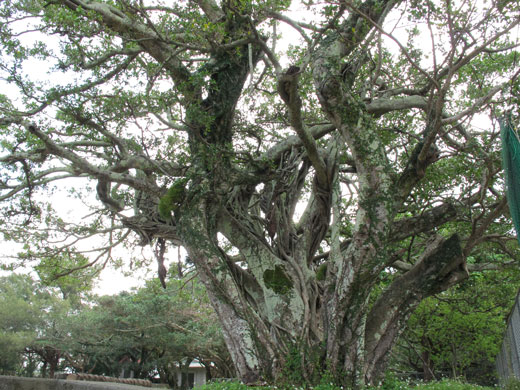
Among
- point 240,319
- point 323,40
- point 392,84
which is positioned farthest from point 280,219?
point 392,84

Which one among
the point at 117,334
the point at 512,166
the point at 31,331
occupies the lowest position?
the point at 117,334

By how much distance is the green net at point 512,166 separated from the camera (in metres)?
3.16

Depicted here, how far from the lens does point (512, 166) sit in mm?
3232

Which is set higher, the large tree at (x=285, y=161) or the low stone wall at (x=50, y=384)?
the large tree at (x=285, y=161)

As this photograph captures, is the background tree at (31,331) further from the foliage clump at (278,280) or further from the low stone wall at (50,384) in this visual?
the foliage clump at (278,280)

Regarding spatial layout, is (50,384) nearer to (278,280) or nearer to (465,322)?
(278,280)

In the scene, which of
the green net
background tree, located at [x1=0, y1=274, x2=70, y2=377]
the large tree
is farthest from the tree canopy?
the green net

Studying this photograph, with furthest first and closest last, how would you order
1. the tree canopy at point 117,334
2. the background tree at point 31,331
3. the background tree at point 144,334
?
the background tree at point 31,331 < the tree canopy at point 117,334 < the background tree at point 144,334

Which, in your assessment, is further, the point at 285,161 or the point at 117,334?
the point at 117,334

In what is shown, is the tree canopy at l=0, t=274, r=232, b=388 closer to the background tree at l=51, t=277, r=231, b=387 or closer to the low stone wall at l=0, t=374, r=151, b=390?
the background tree at l=51, t=277, r=231, b=387

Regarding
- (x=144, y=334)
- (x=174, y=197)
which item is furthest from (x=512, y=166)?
(x=144, y=334)

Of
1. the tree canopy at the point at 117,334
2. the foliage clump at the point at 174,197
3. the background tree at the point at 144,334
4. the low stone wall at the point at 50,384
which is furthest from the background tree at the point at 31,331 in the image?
the foliage clump at the point at 174,197

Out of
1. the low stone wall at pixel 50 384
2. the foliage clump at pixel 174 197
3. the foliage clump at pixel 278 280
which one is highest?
the foliage clump at pixel 174 197

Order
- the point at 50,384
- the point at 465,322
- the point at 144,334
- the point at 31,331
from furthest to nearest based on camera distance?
the point at 31,331
the point at 144,334
the point at 465,322
the point at 50,384
